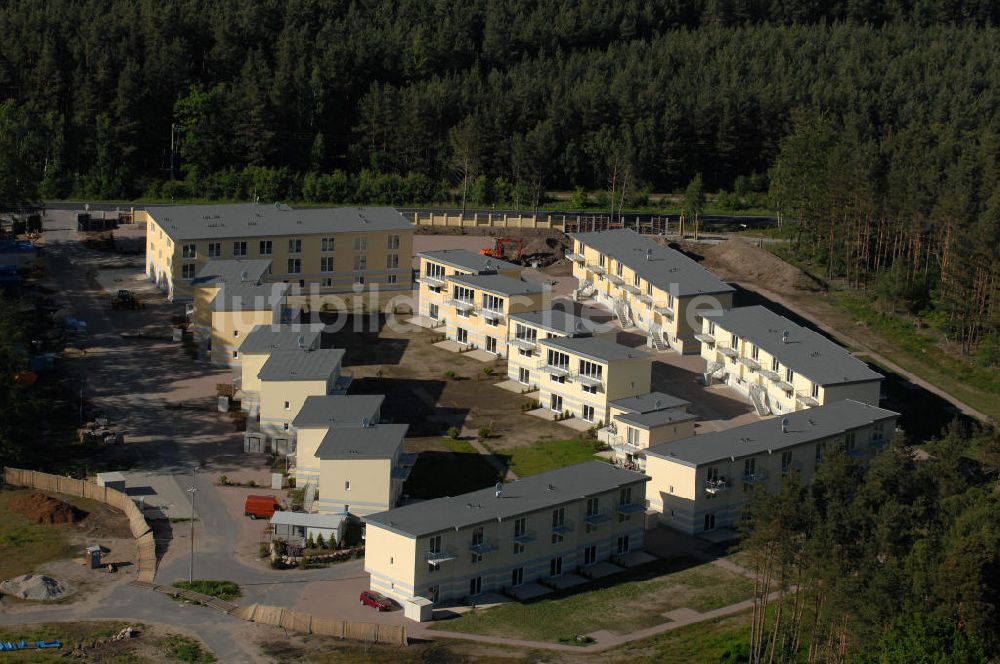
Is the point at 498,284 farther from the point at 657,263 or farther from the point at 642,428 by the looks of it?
the point at 642,428

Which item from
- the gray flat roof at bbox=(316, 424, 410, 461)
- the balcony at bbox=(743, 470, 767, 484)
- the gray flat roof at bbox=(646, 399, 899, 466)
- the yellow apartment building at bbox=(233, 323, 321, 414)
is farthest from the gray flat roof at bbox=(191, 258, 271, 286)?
the balcony at bbox=(743, 470, 767, 484)

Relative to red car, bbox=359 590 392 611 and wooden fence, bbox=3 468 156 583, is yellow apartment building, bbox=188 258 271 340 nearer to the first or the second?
wooden fence, bbox=3 468 156 583

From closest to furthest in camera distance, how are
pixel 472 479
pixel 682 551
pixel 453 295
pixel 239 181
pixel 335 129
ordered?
pixel 682 551
pixel 472 479
pixel 453 295
pixel 239 181
pixel 335 129

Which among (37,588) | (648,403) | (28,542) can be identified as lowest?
(28,542)

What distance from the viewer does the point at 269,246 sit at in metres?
85.5

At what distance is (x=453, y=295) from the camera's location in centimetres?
7988

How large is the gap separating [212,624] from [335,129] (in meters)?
81.7

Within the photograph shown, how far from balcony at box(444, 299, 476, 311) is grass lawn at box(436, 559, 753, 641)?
26.4 m

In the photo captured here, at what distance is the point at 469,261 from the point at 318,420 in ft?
79.7

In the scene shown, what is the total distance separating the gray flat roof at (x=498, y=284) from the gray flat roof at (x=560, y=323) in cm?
178

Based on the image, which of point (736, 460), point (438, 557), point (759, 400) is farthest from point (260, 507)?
point (759, 400)

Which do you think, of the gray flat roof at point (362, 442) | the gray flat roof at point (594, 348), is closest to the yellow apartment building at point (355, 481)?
the gray flat roof at point (362, 442)

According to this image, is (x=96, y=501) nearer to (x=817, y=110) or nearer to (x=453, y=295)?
(x=453, y=295)

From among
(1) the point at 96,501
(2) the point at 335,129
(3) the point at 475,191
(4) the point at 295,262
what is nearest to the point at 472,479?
(1) the point at 96,501
